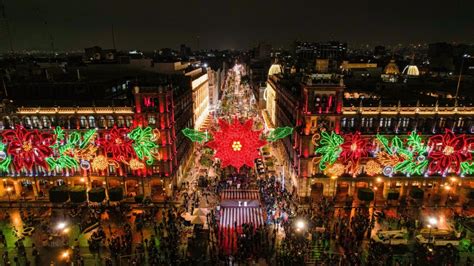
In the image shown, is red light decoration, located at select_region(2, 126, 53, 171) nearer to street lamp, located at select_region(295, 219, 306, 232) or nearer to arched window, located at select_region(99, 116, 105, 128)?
arched window, located at select_region(99, 116, 105, 128)

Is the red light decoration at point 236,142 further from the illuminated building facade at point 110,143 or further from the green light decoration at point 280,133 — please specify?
the illuminated building facade at point 110,143

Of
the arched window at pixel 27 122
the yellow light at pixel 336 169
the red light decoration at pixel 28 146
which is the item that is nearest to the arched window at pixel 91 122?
the red light decoration at pixel 28 146

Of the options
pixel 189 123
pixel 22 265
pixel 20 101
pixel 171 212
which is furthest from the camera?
pixel 189 123

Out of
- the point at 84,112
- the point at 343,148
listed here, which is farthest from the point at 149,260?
the point at 343,148

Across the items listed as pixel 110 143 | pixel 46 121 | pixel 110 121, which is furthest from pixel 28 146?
pixel 110 121

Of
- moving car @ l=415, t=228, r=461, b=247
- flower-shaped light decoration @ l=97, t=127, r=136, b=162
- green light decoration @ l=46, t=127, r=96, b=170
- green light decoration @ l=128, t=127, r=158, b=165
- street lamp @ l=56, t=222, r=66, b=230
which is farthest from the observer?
green light decoration @ l=46, t=127, r=96, b=170

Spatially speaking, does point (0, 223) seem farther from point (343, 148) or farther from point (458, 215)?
point (458, 215)

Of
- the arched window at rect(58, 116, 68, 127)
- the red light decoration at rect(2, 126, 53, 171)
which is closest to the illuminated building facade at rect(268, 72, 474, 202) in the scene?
the arched window at rect(58, 116, 68, 127)

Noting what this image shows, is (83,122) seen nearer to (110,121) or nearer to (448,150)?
(110,121)
